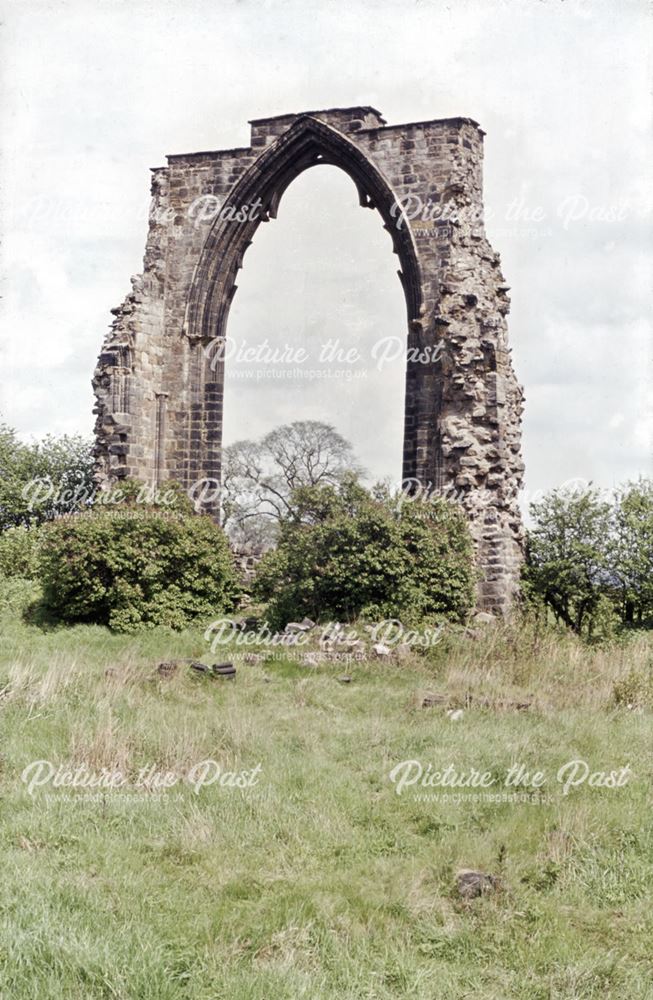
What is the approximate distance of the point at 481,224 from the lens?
17062mm

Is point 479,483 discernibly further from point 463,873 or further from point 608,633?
point 463,873

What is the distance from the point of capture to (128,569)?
48.4ft

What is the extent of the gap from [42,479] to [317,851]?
17.8 meters

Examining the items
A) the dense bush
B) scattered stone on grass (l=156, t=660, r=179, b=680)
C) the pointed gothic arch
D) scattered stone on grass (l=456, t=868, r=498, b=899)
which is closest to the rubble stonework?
the pointed gothic arch

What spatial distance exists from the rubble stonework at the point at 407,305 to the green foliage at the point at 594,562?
1.82 feet

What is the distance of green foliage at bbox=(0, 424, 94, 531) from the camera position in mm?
22406

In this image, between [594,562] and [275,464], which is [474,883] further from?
[275,464]

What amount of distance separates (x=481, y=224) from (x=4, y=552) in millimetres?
10140

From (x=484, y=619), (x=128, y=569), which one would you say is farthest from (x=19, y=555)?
(x=484, y=619)

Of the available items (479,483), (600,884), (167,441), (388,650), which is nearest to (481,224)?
(479,483)

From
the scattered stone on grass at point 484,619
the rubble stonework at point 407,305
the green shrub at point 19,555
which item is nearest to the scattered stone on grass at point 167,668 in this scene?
the scattered stone on grass at point 484,619

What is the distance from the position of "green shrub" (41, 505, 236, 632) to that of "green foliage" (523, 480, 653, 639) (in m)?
5.12

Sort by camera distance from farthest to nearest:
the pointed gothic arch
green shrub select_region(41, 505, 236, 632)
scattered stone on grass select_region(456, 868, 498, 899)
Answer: the pointed gothic arch
green shrub select_region(41, 505, 236, 632)
scattered stone on grass select_region(456, 868, 498, 899)

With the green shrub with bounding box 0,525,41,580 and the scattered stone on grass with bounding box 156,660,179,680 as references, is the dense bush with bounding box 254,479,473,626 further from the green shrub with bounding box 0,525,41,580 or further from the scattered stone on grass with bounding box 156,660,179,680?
the green shrub with bounding box 0,525,41,580
